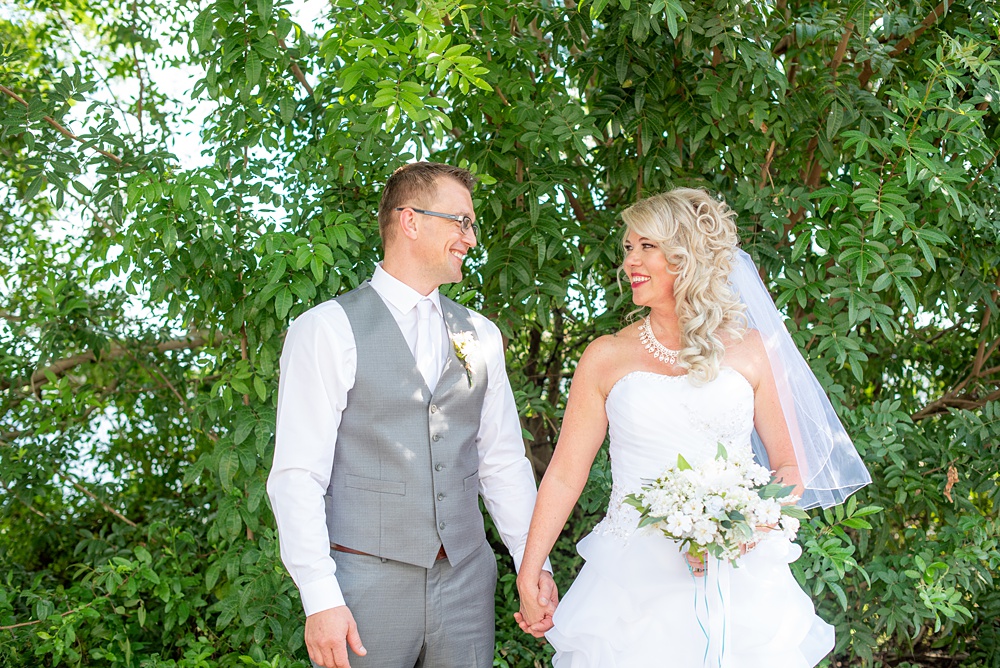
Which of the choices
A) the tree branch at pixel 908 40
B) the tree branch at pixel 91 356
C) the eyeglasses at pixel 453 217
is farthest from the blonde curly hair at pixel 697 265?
the tree branch at pixel 91 356

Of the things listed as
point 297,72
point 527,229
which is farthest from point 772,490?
point 297,72

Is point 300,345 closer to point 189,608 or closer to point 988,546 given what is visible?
point 189,608

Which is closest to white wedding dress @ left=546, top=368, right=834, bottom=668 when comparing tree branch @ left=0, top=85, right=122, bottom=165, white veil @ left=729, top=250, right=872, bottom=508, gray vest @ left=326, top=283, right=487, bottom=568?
white veil @ left=729, top=250, right=872, bottom=508

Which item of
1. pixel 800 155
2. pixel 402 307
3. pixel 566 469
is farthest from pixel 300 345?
pixel 800 155

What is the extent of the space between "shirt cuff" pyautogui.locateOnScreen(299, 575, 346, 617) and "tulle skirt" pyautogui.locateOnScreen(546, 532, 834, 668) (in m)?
0.63

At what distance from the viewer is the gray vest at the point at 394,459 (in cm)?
219

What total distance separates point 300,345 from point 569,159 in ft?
5.77

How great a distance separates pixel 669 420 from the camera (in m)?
2.31

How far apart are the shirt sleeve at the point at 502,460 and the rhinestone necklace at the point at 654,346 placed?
0.42m

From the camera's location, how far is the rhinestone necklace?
2408mm

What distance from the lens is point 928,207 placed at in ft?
10.0

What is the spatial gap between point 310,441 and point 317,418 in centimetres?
6

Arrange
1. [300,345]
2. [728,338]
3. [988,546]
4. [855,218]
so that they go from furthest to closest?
1. [988,546]
2. [855,218]
3. [728,338]
4. [300,345]

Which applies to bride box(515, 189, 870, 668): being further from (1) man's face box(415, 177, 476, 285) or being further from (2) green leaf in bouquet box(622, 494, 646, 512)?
A: (1) man's face box(415, 177, 476, 285)
